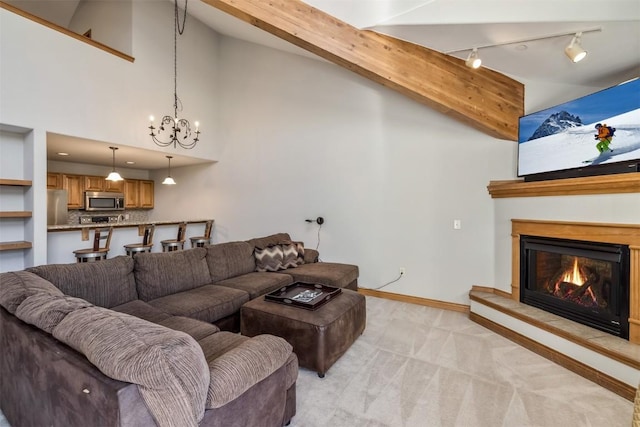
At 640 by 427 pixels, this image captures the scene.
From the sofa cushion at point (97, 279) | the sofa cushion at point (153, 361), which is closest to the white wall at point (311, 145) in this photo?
the sofa cushion at point (97, 279)

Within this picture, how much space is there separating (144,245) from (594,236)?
5.30 meters

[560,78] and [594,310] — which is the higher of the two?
[560,78]

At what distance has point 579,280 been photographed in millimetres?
2764

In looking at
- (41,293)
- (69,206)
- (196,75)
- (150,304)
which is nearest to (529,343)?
(150,304)

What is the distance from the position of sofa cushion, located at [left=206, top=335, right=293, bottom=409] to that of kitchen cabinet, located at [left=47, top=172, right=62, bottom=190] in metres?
6.32

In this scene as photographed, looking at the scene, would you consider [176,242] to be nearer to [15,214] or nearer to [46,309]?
[15,214]

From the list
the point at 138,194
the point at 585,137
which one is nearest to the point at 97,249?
the point at 138,194

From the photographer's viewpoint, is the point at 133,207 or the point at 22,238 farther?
the point at 133,207

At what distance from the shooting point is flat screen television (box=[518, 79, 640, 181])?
7.75ft

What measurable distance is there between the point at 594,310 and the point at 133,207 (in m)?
8.07

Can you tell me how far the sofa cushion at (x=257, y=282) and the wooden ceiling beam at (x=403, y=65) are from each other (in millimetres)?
2463

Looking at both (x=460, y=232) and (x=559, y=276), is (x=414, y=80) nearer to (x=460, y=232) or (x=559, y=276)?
(x=460, y=232)

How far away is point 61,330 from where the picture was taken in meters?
1.18

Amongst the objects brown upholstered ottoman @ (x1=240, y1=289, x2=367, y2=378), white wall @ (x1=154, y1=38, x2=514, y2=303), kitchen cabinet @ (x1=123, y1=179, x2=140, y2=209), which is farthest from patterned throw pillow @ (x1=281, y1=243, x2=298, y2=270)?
kitchen cabinet @ (x1=123, y1=179, x2=140, y2=209)
